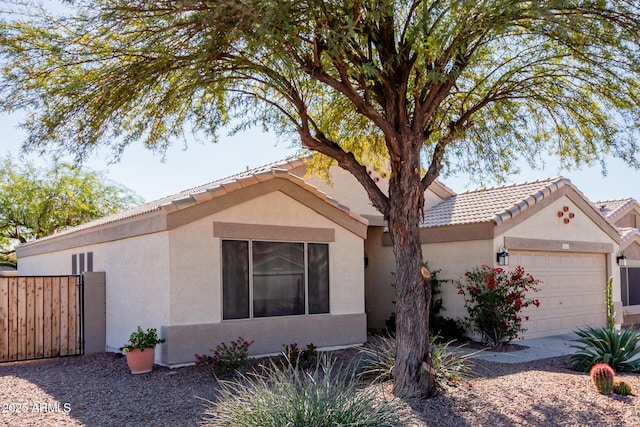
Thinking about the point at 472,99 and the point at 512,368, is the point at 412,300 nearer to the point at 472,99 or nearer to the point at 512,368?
the point at 512,368

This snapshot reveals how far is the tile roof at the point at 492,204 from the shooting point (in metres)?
14.5

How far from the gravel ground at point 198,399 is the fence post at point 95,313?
188cm

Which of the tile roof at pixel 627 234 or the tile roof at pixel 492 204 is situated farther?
the tile roof at pixel 627 234

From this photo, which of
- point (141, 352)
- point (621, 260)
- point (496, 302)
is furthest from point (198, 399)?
point (621, 260)

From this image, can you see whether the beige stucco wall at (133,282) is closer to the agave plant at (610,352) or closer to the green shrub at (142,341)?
the green shrub at (142,341)

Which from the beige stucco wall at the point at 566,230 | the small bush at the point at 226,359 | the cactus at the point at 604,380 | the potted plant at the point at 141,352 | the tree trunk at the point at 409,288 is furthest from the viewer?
the beige stucco wall at the point at 566,230

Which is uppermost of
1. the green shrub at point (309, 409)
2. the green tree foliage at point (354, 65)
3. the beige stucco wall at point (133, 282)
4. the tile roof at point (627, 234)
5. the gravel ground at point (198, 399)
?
the green tree foliage at point (354, 65)

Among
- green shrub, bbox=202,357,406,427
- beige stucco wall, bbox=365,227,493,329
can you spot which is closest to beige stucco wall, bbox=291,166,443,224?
beige stucco wall, bbox=365,227,493,329

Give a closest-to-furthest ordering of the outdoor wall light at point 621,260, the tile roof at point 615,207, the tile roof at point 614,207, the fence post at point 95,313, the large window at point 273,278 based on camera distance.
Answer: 1. the large window at point 273,278
2. the fence post at point 95,313
3. the outdoor wall light at point 621,260
4. the tile roof at point 615,207
5. the tile roof at point 614,207

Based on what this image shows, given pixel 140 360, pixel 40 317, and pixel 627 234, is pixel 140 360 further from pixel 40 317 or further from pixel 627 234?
pixel 627 234

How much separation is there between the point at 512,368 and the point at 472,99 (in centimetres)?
516

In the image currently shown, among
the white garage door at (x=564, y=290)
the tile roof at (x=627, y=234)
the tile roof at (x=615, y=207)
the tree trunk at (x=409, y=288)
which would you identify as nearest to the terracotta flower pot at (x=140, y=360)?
the tree trunk at (x=409, y=288)

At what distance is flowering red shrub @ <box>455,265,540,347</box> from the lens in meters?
13.4

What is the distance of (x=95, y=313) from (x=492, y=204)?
10215 millimetres
